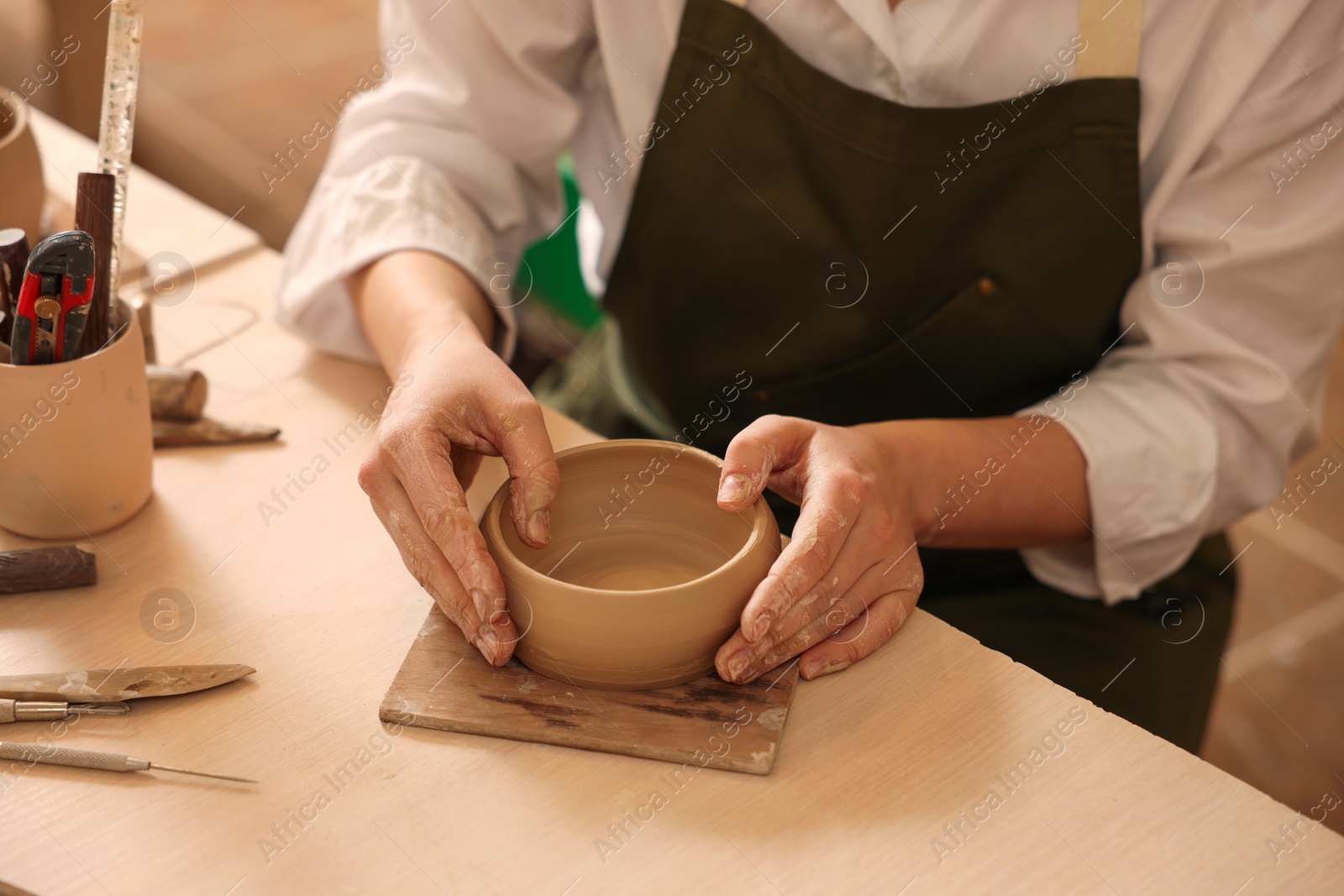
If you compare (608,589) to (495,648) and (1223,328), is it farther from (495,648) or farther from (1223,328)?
(1223,328)

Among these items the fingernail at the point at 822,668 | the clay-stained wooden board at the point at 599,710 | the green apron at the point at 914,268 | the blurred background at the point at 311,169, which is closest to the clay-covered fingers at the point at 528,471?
the clay-stained wooden board at the point at 599,710

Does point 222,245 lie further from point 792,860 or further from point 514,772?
point 792,860

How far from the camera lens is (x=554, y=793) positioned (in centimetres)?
73

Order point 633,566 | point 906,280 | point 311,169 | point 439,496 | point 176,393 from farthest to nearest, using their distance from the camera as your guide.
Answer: point 311,169 < point 906,280 < point 176,393 < point 633,566 < point 439,496

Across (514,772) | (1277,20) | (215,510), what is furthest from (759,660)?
(1277,20)

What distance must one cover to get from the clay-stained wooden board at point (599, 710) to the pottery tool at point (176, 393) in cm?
41

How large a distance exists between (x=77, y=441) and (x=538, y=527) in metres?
0.40

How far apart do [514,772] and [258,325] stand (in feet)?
2.33

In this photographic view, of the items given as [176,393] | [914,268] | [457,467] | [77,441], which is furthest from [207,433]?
[914,268]

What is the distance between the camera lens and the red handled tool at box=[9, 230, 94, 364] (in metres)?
0.80

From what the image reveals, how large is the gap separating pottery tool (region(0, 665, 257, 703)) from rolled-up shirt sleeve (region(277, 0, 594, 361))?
0.46 meters

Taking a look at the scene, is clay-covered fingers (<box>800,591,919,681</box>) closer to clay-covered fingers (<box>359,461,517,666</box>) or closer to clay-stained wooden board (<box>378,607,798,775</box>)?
clay-stained wooden board (<box>378,607,798,775</box>)

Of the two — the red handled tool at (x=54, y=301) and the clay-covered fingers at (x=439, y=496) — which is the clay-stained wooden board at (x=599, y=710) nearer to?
the clay-covered fingers at (x=439, y=496)

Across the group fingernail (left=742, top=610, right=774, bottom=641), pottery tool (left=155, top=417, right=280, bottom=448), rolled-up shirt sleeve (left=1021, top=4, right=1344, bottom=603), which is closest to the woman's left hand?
fingernail (left=742, top=610, right=774, bottom=641)
